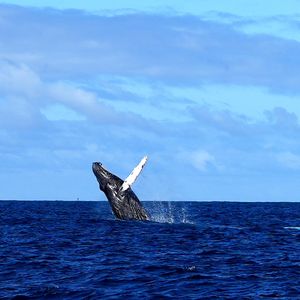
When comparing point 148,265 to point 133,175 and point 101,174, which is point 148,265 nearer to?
point 133,175

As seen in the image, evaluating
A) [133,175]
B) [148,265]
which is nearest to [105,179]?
[133,175]

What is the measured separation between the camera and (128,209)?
3853cm

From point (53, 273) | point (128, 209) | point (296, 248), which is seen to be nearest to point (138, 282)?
point (53, 273)

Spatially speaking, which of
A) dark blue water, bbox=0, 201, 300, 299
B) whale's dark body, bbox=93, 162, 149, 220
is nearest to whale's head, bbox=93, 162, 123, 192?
whale's dark body, bbox=93, 162, 149, 220

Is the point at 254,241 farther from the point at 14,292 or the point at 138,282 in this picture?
the point at 14,292

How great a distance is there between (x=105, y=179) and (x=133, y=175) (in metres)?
1.57

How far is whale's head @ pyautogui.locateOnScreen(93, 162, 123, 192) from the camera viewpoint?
117 feet

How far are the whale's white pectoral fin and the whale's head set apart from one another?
0.43 meters

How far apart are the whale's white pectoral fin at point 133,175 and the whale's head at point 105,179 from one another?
16.9 inches

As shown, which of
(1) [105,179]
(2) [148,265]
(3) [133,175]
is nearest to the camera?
(2) [148,265]

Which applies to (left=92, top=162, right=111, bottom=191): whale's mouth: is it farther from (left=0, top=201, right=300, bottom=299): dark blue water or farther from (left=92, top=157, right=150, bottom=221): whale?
(left=0, top=201, right=300, bottom=299): dark blue water

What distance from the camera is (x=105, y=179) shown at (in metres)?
35.9

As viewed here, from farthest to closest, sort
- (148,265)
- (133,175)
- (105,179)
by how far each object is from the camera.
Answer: (105,179) < (133,175) < (148,265)

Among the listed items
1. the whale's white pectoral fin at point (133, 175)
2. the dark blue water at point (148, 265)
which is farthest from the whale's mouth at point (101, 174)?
the dark blue water at point (148, 265)
